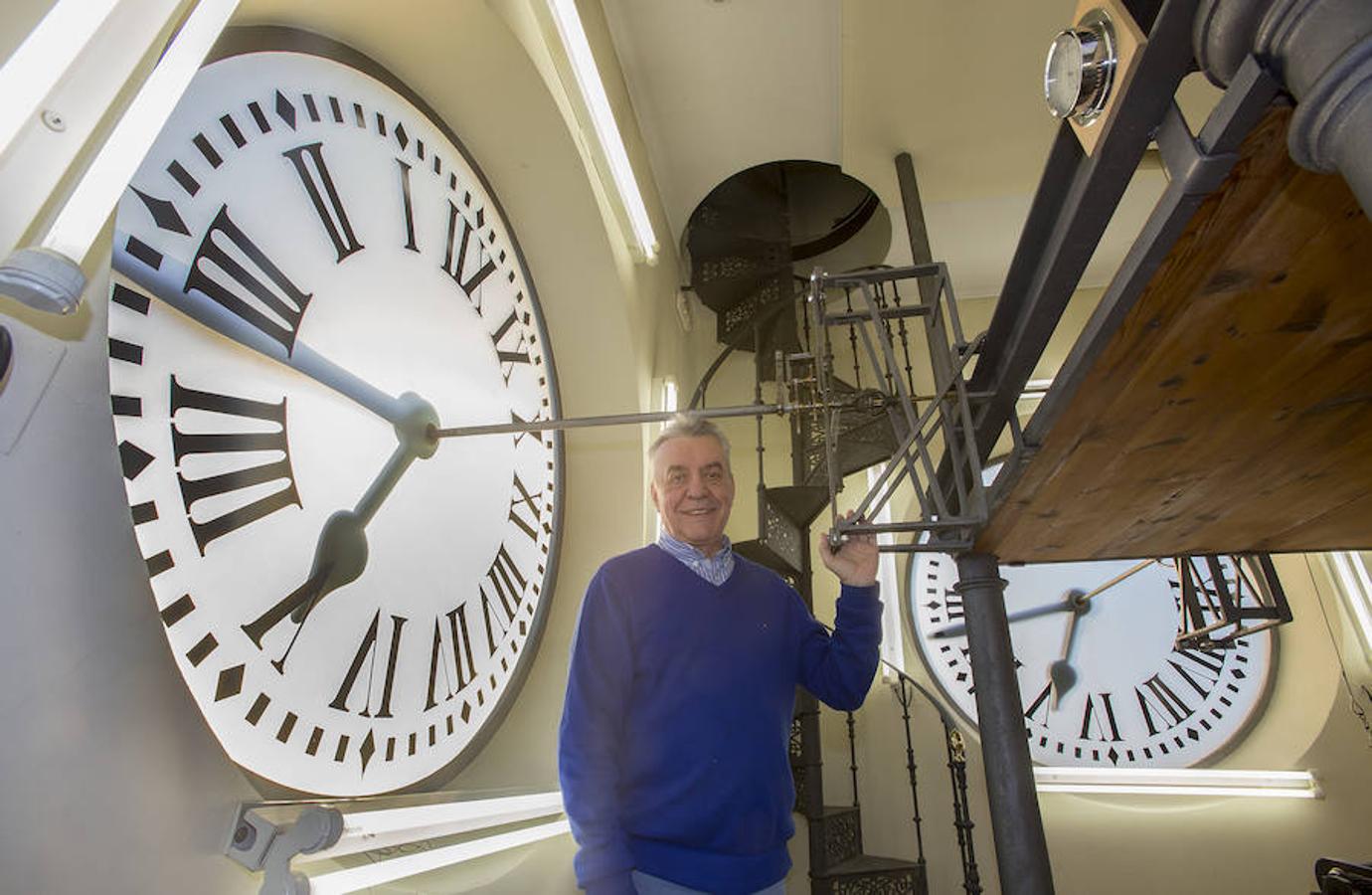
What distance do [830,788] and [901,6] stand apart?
12.0 feet

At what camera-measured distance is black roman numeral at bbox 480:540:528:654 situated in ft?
6.63

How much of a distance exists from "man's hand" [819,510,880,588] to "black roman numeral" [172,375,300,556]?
1069 mm

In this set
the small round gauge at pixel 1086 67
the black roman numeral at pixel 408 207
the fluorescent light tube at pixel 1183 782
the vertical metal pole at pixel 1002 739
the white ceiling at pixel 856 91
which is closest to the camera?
the small round gauge at pixel 1086 67

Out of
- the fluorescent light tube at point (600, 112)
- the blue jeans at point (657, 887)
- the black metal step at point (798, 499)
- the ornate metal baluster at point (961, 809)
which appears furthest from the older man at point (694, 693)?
the ornate metal baluster at point (961, 809)

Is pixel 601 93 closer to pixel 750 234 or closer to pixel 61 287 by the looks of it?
pixel 61 287

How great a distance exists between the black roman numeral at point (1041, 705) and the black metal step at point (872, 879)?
Answer: 3.89 feet

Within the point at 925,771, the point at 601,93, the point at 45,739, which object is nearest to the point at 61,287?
the point at 45,739

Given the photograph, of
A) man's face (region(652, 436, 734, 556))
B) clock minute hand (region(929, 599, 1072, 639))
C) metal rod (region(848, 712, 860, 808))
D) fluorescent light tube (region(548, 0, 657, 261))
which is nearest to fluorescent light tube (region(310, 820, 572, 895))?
man's face (region(652, 436, 734, 556))

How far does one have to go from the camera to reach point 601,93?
2.06 m

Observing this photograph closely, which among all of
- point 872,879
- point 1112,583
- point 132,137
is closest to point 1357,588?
point 1112,583

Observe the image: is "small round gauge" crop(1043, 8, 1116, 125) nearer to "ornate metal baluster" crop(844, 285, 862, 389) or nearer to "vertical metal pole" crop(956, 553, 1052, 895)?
"ornate metal baluster" crop(844, 285, 862, 389)

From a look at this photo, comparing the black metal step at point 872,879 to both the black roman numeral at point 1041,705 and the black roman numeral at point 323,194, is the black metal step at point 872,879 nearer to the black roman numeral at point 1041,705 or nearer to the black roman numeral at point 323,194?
Result: the black roman numeral at point 1041,705

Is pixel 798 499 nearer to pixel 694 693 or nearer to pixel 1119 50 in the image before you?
pixel 694 693

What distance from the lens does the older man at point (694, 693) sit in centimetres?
127
